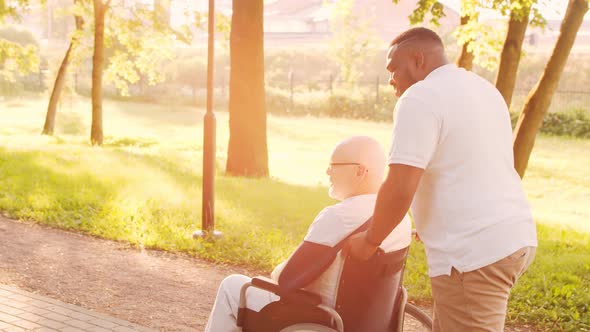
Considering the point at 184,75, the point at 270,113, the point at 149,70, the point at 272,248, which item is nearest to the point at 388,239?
the point at 272,248

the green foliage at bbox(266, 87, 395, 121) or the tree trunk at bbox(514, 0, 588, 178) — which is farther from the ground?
the tree trunk at bbox(514, 0, 588, 178)

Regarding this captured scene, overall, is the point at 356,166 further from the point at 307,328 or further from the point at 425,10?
the point at 425,10

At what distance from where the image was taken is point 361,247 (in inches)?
120

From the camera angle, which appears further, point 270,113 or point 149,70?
point 270,113

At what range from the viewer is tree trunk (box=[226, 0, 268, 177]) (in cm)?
1420

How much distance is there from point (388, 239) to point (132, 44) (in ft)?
79.0

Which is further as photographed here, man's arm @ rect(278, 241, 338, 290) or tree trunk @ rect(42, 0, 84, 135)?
tree trunk @ rect(42, 0, 84, 135)

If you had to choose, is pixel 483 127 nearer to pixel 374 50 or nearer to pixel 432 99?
pixel 432 99

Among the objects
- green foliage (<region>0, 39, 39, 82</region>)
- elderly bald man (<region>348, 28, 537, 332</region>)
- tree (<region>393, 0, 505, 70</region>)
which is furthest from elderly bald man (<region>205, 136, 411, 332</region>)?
green foliage (<region>0, 39, 39, 82</region>)

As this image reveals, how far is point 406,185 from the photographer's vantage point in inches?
110

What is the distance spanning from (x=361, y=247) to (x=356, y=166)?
0.41 metres

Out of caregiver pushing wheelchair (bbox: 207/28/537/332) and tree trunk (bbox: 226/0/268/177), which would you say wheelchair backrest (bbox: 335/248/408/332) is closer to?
A: caregiver pushing wheelchair (bbox: 207/28/537/332)

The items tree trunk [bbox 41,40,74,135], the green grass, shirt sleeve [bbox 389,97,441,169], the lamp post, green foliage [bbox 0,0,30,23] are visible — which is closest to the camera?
shirt sleeve [bbox 389,97,441,169]

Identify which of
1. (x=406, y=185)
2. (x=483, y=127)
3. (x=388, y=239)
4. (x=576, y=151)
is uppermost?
(x=483, y=127)
